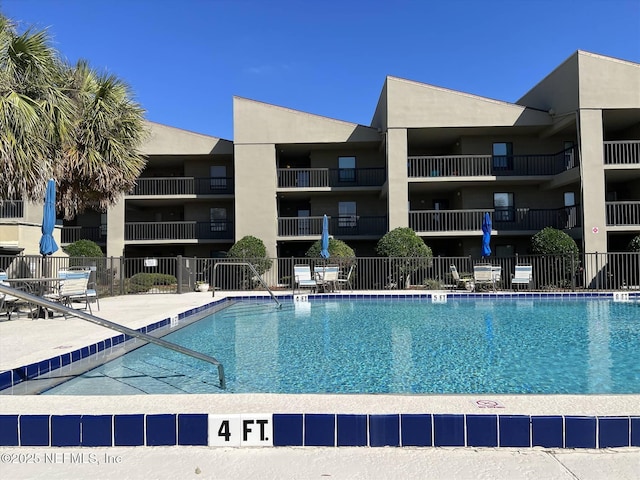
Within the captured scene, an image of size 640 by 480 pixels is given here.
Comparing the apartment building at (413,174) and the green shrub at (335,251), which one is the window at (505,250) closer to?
the apartment building at (413,174)

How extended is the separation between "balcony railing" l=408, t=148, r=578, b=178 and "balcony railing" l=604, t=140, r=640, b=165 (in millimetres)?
2179

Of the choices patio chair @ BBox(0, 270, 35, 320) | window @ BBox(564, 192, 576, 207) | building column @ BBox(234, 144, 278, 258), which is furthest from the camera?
building column @ BBox(234, 144, 278, 258)

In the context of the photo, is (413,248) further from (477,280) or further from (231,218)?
(231,218)

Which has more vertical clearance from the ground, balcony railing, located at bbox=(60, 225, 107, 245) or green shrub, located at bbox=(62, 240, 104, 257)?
balcony railing, located at bbox=(60, 225, 107, 245)

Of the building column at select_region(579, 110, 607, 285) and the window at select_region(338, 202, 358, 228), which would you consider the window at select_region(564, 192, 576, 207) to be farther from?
the window at select_region(338, 202, 358, 228)

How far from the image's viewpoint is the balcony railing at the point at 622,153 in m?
21.4

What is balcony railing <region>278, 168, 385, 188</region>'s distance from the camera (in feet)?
83.8

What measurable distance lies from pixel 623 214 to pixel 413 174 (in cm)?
967

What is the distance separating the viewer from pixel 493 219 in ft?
79.6

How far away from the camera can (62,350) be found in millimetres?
5727

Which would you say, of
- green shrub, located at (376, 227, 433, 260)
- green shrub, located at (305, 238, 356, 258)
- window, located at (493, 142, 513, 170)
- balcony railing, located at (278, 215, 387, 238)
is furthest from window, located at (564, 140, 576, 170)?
green shrub, located at (305, 238, 356, 258)

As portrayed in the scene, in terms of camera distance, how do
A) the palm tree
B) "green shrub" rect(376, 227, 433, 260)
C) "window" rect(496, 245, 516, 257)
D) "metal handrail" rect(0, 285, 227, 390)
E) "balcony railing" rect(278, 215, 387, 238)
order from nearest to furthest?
"metal handrail" rect(0, 285, 227, 390), the palm tree, "green shrub" rect(376, 227, 433, 260), "window" rect(496, 245, 516, 257), "balcony railing" rect(278, 215, 387, 238)

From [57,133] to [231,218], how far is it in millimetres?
16694

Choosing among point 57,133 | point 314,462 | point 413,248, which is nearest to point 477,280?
point 413,248
